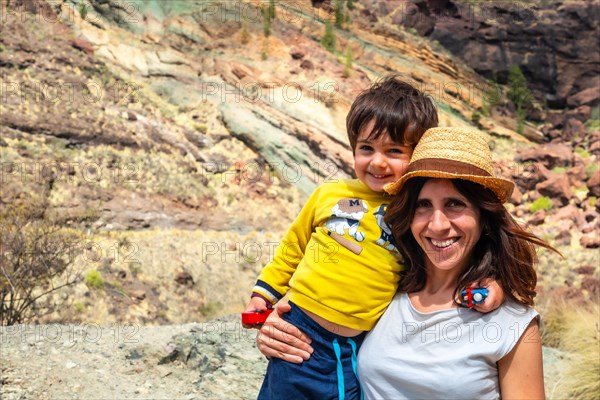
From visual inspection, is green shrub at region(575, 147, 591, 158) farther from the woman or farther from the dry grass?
the woman

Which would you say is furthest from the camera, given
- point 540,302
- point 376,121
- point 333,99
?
point 333,99

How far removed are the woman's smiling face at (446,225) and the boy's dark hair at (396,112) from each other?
0.34 m

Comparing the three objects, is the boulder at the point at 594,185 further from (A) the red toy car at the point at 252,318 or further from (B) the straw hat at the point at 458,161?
(A) the red toy car at the point at 252,318

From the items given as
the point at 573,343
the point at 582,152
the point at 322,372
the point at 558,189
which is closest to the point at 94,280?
the point at 573,343

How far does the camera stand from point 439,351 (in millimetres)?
2000

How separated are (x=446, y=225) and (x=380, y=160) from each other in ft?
1.65

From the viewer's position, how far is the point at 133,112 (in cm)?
2227

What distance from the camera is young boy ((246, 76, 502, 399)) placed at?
227 centimetres

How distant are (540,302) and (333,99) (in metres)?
18.5

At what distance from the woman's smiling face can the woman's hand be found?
0.67 metres

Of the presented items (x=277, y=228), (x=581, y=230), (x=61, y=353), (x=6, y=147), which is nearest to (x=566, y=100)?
(x=581, y=230)

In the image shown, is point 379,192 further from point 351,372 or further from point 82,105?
point 82,105

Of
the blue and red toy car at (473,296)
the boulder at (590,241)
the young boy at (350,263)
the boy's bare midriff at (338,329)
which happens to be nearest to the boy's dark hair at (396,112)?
the young boy at (350,263)

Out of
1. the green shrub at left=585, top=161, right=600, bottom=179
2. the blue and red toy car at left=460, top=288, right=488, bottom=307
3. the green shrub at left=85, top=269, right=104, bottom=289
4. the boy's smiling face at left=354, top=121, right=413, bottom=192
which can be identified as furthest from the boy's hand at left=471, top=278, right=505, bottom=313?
the green shrub at left=585, top=161, right=600, bottom=179
